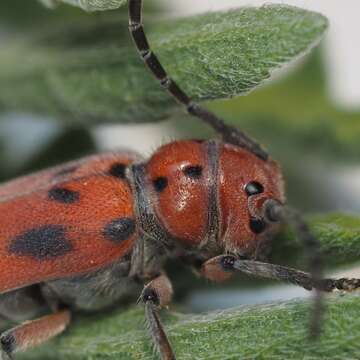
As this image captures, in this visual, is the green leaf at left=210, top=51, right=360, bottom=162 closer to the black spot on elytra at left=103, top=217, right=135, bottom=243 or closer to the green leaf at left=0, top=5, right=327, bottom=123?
the green leaf at left=0, top=5, right=327, bottom=123

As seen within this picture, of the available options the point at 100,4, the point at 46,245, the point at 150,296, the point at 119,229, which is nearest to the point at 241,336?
the point at 150,296

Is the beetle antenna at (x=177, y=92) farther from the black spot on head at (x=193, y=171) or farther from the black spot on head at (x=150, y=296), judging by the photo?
the black spot on head at (x=150, y=296)

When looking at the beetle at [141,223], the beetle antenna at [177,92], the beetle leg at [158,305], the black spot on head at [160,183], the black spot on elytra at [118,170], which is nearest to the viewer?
the beetle leg at [158,305]

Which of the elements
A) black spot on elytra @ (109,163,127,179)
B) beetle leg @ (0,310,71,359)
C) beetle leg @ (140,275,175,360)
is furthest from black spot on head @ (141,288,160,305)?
black spot on elytra @ (109,163,127,179)

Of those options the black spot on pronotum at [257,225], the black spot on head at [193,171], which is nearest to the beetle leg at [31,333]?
the black spot on head at [193,171]

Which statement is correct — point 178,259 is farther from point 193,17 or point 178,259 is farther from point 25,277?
point 193,17

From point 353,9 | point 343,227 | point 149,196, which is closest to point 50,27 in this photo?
point 149,196
